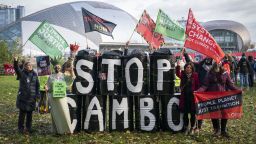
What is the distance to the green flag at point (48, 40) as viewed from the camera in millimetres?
14258

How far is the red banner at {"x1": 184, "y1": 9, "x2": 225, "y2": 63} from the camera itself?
1119 cm

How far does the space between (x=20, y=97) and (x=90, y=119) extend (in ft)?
6.33

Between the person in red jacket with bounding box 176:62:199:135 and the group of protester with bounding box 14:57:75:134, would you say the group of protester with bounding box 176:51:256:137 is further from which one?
the group of protester with bounding box 14:57:75:134

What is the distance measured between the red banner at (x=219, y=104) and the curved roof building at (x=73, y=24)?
75.9 m

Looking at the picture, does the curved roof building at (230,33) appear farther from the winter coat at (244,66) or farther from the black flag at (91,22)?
the black flag at (91,22)

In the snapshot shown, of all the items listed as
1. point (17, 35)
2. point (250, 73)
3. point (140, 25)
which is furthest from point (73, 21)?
point (140, 25)

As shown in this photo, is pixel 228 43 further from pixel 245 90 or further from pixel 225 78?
pixel 225 78

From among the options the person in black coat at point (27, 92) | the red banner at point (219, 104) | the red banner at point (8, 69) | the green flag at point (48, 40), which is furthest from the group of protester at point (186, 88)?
the red banner at point (8, 69)

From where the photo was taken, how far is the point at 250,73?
81.4ft

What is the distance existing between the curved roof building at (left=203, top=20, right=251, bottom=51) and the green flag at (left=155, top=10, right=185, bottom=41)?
386 feet

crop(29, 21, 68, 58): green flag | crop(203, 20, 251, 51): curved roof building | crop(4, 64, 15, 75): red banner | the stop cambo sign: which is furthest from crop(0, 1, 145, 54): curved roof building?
the stop cambo sign

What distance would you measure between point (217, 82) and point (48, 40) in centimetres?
637

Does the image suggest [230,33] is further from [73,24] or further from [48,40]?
[48,40]

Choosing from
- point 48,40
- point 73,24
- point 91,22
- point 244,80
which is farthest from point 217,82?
point 73,24
